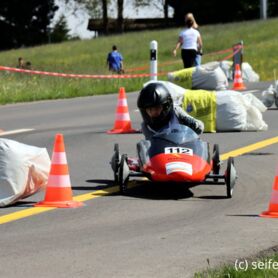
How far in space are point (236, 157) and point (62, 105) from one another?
440 inches

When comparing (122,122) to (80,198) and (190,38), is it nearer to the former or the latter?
(80,198)

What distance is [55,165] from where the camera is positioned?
1120cm

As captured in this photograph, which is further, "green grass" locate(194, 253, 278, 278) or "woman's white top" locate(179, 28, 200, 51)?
"woman's white top" locate(179, 28, 200, 51)

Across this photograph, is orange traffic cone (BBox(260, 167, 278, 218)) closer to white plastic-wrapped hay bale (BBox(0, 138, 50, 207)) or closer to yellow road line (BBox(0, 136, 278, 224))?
yellow road line (BBox(0, 136, 278, 224))

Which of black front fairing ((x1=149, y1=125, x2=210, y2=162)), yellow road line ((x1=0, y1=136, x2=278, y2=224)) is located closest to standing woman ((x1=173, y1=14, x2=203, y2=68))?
yellow road line ((x1=0, y1=136, x2=278, y2=224))

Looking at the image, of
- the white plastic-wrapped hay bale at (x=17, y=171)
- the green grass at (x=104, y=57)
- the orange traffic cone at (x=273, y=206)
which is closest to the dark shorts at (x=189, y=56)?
the green grass at (x=104, y=57)

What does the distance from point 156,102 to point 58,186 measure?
1825 mm

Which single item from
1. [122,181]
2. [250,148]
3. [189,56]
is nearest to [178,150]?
[122,181]

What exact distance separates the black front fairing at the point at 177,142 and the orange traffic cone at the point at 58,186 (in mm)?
1067

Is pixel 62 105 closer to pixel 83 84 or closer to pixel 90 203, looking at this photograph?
pixel 83 84

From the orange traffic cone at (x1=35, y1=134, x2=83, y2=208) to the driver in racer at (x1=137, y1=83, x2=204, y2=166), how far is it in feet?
4.69

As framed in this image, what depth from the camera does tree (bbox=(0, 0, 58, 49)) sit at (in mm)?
101000

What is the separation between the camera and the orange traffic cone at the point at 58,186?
11078 mm

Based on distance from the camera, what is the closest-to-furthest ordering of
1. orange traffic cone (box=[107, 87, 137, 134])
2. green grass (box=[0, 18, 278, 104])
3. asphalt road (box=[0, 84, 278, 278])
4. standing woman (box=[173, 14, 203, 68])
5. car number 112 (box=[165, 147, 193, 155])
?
asphalt road (box=[0, 84, 278, 278]), car number 112 (box=[165, 147, 193, 155]), orange traffic cone (box=[107, 87, 137, 134]), standing woman (box=[173, 14, 203, 68]), green grass (box=[0, 18, 278, 104])
